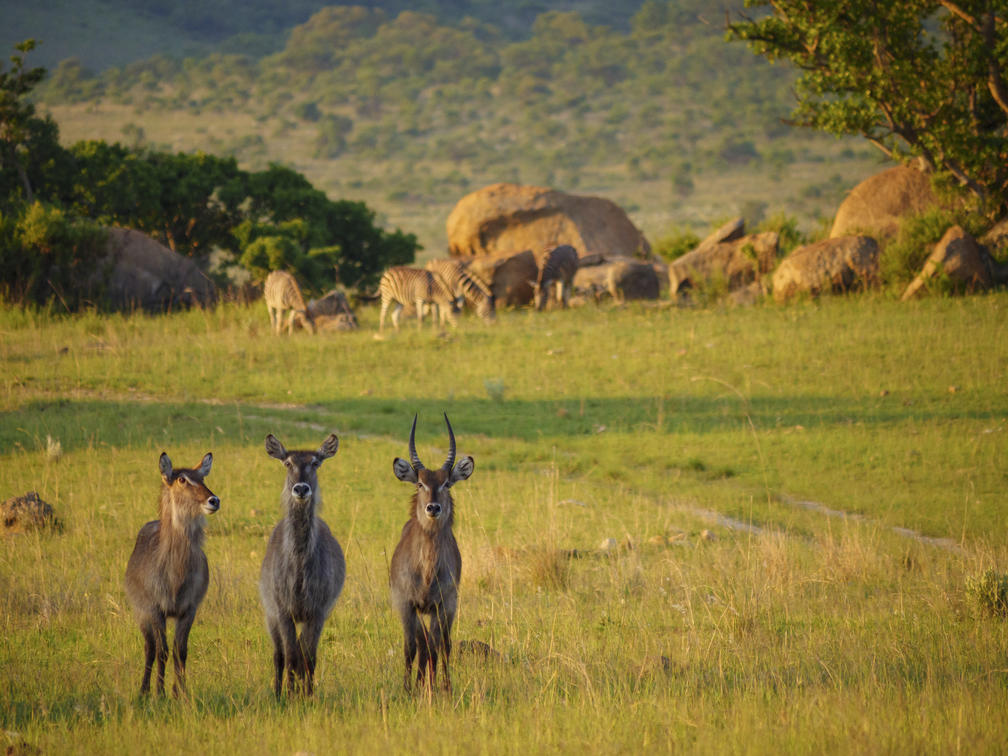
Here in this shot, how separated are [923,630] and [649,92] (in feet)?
428

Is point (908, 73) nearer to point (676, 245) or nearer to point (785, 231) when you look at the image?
point (785, 231)

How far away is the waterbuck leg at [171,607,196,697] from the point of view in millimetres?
5953

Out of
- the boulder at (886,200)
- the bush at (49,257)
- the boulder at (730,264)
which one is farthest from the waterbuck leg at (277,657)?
the boulder at (886,200)

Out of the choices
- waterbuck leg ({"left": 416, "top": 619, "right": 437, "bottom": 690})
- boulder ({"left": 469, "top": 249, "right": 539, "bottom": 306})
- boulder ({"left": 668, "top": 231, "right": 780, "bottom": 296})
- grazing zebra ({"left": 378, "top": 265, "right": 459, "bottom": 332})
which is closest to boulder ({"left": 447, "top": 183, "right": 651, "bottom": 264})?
boulder ({"left": 469, "top": 249, "right": 539, "bottom": 306})

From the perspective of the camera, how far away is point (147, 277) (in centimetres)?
2644

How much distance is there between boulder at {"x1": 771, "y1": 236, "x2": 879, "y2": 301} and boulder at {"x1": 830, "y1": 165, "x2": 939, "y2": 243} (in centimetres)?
264

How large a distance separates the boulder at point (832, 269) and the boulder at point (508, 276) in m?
7.41

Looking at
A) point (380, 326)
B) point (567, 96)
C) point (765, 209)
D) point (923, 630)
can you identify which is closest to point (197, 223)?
point (380, 326)

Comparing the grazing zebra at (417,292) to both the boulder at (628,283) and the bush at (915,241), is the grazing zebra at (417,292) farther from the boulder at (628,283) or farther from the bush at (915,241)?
the bush at (915,241)

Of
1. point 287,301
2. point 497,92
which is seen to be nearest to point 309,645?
point 287,301

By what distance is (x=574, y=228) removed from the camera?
33094 mm

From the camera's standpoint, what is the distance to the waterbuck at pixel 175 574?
6.10 metres

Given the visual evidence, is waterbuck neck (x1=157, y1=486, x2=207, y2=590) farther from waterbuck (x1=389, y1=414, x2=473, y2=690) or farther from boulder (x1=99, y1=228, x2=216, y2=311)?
boulder (x1=99, y1=228, x2=216, y2=311)

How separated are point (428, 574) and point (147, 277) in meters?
22.4
